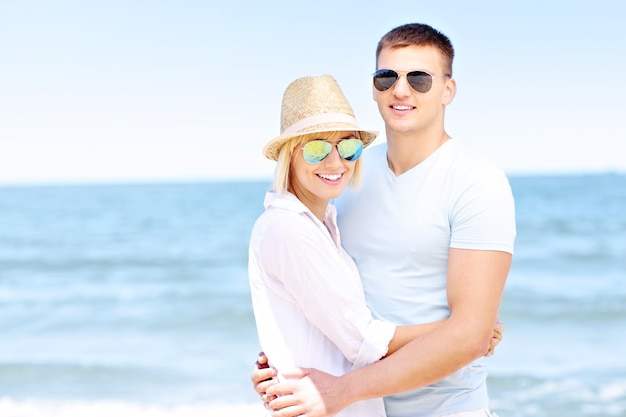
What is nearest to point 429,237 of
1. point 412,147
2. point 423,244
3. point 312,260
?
point 423,244

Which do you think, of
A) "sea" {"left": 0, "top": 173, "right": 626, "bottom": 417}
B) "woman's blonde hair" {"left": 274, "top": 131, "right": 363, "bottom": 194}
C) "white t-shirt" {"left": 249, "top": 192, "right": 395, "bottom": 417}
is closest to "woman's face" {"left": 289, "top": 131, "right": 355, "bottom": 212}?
"woman's blonde hair" {"left": 274, "top": 131, "right": 363, "bottom": 194}

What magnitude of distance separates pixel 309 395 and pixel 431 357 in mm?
431

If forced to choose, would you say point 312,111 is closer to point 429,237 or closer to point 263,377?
point 429,237

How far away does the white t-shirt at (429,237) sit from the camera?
9.07 feet

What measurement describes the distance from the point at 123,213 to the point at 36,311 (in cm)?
2577

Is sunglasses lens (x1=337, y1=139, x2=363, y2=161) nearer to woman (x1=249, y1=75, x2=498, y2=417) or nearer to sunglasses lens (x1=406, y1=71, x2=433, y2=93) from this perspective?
woman (x1=249, y1=75, x2=498, y2=417)

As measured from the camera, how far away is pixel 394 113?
304 centimetres

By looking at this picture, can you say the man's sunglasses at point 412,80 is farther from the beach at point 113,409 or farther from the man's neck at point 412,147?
the beach at point 113,409

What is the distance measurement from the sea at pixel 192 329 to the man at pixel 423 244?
5.41 m

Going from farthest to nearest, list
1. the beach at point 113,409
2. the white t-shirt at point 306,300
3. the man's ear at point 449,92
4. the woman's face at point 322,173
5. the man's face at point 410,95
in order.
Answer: the beach at point 113,409 < the man's ear at point 449,92 < the man's face at point 410,95 < the woman's face at point 322,173 < the white t-shirt at point 306,300

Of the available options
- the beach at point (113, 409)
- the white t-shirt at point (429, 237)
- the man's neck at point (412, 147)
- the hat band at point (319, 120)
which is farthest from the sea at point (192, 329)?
the hat band at point (319, 120)

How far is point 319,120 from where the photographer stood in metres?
2.78

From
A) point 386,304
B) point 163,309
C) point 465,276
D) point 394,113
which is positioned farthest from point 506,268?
point 163,309

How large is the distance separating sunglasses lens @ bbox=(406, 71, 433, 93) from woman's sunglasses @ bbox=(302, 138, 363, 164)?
347 mm
